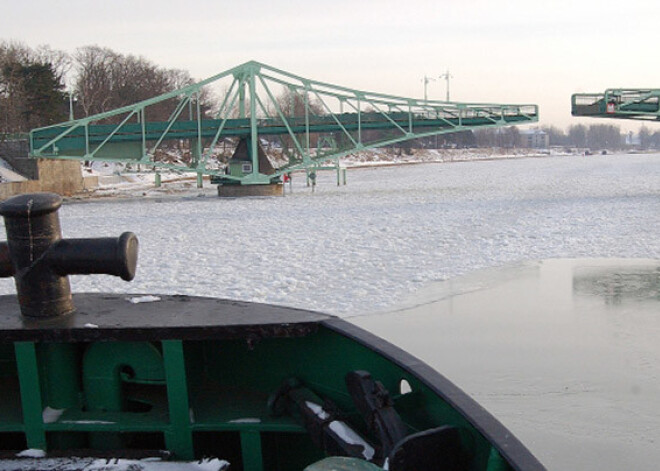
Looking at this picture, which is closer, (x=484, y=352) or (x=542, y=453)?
(x=542, y=453)

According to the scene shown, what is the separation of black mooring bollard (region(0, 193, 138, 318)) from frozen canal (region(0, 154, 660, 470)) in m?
3.33

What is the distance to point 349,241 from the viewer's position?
17.2 metres

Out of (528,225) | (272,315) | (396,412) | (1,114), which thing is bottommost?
(528,225)

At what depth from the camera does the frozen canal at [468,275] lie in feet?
19.8

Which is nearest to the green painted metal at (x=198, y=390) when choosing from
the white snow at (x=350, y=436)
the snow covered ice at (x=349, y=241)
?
the white snow at (x=350, y=436)

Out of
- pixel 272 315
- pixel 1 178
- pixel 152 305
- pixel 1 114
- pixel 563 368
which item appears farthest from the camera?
pixel 1 114

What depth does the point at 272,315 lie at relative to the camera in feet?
12.1

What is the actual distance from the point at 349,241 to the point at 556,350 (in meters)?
9.66

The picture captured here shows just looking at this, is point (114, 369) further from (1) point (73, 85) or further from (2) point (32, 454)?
(1) point (73, 85)

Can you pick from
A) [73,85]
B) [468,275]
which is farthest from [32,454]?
[73,85]

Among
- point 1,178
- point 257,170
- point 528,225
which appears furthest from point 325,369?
point 1,178

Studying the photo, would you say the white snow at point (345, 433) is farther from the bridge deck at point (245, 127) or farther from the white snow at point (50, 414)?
the bridge deck at point (245, 127)

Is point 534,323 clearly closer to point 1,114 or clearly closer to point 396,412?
point 396,412

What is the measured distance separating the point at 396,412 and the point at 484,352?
16.0 ft
